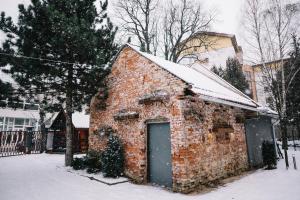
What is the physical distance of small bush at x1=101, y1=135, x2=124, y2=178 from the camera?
9.14 meters

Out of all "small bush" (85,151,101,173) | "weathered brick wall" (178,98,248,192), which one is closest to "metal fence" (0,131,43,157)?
"small bush" (85,151,101,173)

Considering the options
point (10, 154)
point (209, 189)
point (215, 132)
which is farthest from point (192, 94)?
point (10, 154)

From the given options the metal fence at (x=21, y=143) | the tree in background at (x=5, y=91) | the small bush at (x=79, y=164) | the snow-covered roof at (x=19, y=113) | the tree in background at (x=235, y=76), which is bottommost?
the small bush at (x=79, y=164)

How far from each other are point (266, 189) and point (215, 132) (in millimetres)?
2637

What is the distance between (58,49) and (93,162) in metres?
5.37

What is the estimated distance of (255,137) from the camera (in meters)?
12.7

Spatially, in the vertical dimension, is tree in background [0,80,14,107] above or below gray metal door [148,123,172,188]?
above

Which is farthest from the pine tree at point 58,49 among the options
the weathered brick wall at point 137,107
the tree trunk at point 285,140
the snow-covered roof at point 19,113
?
the snow-covered roof at point 19,113

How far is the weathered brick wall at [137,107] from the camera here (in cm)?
780

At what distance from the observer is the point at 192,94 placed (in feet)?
25.3

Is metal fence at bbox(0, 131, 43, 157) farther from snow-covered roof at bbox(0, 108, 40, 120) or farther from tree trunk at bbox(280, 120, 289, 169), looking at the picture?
tree trunk at bbox(280, 120, 289, 169)

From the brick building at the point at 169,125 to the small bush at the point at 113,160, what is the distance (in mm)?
285

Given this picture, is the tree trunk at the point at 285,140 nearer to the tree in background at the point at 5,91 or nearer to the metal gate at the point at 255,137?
the metal gate at the point at 255,137

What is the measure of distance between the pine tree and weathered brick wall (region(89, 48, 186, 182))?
1062 millimetres
